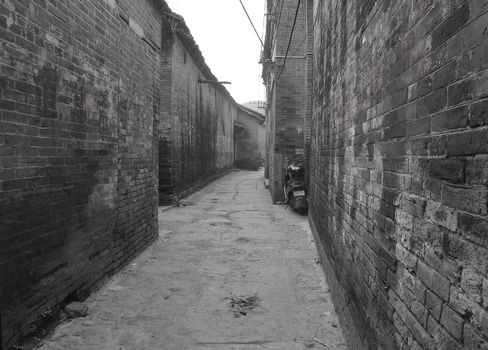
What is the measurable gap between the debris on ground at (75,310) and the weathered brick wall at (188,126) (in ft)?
24.5

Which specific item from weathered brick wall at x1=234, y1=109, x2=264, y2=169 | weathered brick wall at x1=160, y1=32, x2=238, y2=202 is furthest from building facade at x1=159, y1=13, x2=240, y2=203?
weathered brick wall at x1=234, y1=109, x2=264, y2=169

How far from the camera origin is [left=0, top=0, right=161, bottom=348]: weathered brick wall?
292 centimetres

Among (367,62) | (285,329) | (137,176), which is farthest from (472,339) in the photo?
(137,176)

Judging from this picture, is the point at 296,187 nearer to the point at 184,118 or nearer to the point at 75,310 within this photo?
the point at 184,118

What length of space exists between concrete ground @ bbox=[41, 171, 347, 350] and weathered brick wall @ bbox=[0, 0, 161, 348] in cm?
39

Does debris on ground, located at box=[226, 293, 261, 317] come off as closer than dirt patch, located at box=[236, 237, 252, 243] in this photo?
Yes

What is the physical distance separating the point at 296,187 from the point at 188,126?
5.04 m

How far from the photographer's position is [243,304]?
13.9ft

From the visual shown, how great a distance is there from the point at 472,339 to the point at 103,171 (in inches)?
162

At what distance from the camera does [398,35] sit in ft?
7.20

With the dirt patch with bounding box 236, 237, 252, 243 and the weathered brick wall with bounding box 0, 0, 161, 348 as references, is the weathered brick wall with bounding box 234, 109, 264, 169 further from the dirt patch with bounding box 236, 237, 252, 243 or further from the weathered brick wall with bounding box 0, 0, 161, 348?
the weathered brick wall with bounding box 0, 0, 161, 348

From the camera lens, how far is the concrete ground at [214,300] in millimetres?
3404

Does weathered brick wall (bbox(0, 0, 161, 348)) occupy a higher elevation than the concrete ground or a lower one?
higher

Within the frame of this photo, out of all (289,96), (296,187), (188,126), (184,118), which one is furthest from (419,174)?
(188,126)
